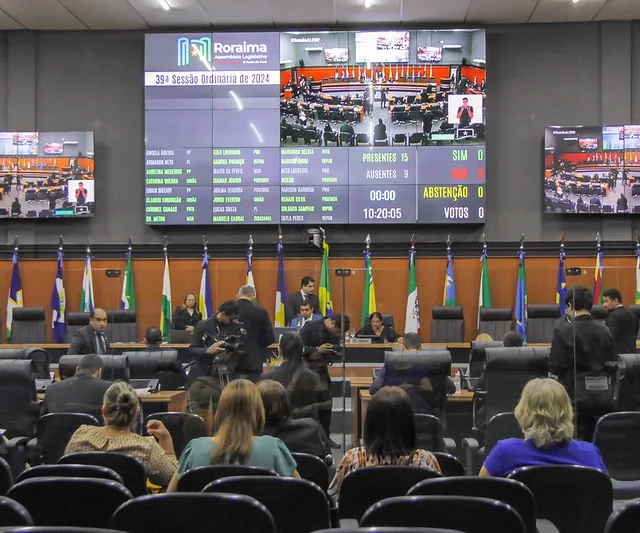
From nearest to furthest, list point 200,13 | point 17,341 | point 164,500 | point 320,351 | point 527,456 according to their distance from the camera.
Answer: point 164,500 → point 527,456 → point 320,351 → point 17,341 → point 200,13

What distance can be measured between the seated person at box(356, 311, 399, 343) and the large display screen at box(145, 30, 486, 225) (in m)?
3.82

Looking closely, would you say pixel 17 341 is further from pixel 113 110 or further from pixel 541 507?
pixel 541 507

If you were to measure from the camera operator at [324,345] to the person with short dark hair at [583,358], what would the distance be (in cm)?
172

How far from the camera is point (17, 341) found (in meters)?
9.88

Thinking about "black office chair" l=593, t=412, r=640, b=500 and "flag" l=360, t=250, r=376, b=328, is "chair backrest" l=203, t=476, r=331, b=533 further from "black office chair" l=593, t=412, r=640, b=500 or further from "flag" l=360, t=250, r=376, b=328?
"flag" l=360, t=250, r=376, b=328

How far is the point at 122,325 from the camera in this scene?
8.16 metres

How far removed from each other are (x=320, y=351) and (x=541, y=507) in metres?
3.62

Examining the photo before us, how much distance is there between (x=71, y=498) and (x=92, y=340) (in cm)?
524

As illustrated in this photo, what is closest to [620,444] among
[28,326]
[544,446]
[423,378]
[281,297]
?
[423,378]

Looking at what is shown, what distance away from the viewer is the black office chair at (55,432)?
5.40 meters

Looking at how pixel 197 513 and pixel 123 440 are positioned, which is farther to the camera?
pixel 123 440

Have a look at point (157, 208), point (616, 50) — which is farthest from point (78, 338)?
point (616, 50)

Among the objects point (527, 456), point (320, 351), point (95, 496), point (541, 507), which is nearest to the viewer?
point (95, 496)

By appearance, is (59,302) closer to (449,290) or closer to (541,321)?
(449,290)
